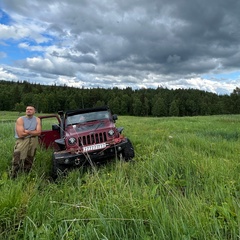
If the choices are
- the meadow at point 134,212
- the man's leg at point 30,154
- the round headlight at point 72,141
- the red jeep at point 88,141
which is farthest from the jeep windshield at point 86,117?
the meadow at point 134,212

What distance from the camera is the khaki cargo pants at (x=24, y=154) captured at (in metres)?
5.77

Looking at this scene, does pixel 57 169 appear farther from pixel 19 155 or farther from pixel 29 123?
pixel 29 123

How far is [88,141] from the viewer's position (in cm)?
635

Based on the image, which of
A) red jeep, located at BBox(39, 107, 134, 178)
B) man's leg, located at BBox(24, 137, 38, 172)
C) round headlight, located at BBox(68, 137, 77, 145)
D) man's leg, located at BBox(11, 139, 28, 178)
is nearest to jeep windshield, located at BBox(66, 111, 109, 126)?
red jeep, located at BBox(39, 107, 134, 178)

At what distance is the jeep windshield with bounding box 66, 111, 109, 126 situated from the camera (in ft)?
24.6

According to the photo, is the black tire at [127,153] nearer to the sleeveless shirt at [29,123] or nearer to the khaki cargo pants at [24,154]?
the khaki cargo pants at [24,154]

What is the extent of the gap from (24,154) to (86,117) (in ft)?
7.79

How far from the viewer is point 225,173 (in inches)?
165

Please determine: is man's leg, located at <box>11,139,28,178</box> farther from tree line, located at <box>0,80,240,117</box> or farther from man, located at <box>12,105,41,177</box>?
tree line, located at <box>0,80,240,117</box>

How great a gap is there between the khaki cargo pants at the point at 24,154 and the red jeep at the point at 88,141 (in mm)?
733

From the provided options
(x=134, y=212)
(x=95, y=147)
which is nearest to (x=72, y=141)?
(x=95, y=147)

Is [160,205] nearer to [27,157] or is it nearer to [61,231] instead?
[61,231]

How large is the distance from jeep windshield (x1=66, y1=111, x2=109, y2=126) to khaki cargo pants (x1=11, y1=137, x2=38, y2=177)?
1.54 meters

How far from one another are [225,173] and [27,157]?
186 inches
